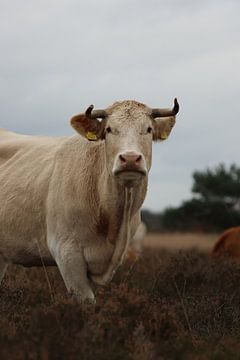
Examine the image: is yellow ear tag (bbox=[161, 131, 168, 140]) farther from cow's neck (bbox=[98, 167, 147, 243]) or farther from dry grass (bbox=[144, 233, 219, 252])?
dry grass (bbox=[144, 233, 219, 252])

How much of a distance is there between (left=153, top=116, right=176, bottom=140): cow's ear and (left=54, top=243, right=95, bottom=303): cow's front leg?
1.34 metres

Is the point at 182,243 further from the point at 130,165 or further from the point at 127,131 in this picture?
A: the point at 130,165

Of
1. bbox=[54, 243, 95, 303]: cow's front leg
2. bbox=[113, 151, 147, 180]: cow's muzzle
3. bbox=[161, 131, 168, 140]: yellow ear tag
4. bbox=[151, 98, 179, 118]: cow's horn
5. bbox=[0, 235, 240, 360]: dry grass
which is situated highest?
bbox=[151, 98, 179, 118]: cow's horn

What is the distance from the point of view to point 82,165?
27.5ft

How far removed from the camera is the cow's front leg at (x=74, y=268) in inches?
309

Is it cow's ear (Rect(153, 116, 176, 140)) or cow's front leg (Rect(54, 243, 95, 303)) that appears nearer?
cow's front leg (Rect(54, 243, 95, 303))

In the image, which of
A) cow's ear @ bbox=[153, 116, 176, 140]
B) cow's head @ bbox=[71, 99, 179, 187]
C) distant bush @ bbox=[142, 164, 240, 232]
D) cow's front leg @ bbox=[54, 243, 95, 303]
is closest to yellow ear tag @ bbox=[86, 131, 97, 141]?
cow's head @ bbox=[71, 99, 179, 187]

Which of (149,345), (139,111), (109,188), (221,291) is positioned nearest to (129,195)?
(109,188)

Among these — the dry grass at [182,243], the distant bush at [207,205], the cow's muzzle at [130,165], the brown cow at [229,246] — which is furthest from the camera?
the distant bush at [207,205]

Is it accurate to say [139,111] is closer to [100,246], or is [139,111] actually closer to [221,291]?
[100,246]

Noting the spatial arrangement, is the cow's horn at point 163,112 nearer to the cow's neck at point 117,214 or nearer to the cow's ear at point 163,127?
the cow's ear at point 163,127

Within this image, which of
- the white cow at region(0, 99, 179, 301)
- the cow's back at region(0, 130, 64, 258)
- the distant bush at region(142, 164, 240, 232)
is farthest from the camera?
the distant bush at region(142, 164, 240, 232)

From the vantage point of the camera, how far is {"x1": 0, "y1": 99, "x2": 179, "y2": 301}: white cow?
7.64 meters

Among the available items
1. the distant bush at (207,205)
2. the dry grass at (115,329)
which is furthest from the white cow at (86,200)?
the distant bush at (207,205)
